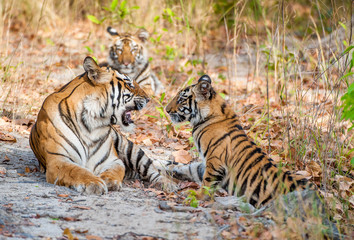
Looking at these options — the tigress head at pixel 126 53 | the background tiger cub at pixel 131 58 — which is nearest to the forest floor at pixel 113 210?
the background tiger cub at pixel 131 58

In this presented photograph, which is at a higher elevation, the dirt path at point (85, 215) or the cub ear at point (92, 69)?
the cub ear at point (92, 69)

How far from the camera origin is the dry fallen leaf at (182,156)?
5.62 m

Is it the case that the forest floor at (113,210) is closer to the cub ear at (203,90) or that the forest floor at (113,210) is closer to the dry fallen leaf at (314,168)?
the dry fallen leaf at (314,168)

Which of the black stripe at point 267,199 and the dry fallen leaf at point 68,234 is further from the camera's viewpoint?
the black stripe at point 267,199

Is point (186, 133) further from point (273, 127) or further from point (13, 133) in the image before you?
point (13, 133)

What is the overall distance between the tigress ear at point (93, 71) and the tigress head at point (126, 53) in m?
4.46

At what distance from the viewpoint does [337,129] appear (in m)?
5.29

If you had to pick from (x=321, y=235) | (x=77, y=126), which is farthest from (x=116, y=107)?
(x=321, y=235)

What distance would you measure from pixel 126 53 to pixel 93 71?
457cm

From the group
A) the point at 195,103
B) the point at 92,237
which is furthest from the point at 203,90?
the point at 92,237

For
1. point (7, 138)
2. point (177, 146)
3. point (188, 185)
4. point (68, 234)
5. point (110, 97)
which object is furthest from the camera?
point (177, 146)

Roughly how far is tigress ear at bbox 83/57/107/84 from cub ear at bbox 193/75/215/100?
0.90 metres

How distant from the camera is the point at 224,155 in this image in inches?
177

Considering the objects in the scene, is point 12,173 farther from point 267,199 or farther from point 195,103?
point 267,199
